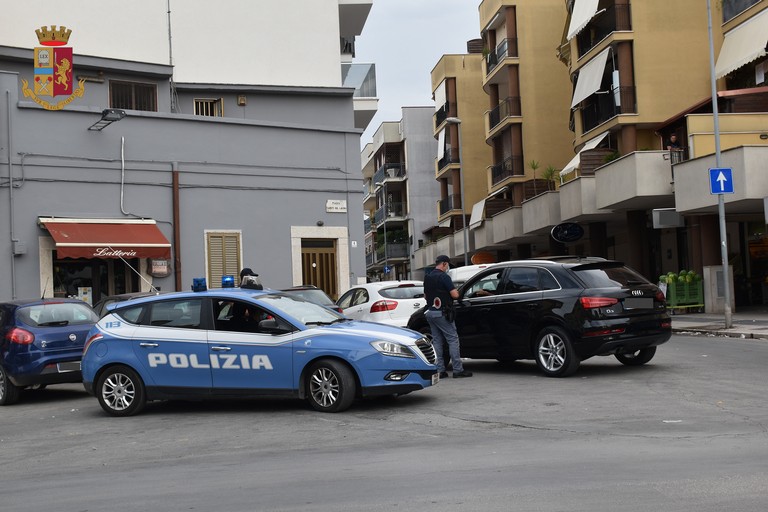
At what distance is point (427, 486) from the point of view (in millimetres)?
6984

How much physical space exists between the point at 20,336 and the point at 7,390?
33.5 inches

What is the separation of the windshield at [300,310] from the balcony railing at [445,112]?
55.2 meters

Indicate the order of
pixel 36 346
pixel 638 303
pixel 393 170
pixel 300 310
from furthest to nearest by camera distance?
pixel 393 170 → pixel 36 346 → pixel 638 303 → pixel 300 310

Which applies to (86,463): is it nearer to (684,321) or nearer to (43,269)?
(43,269)

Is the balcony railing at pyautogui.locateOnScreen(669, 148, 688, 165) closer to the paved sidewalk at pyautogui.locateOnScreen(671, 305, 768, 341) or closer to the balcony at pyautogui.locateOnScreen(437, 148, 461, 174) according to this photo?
the paved sidewalk at pyautogui.locateOnScreen(671, 305, 768, 341)

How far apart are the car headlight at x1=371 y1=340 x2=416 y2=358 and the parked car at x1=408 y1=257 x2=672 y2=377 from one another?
3.00 meters

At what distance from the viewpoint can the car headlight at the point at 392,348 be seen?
1105 centimetres

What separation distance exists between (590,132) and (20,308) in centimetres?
3138

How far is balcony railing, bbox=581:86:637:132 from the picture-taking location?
1495 inches

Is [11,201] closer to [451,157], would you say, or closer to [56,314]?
[56,314]

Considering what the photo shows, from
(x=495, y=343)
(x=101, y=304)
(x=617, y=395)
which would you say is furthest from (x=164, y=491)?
(x=101, y=304)

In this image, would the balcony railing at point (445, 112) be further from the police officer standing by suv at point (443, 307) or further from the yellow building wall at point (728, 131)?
the police officer standing by suv at point (443, 307)

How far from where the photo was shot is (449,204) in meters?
68.4

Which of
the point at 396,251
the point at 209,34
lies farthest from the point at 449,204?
the point at 209,34
